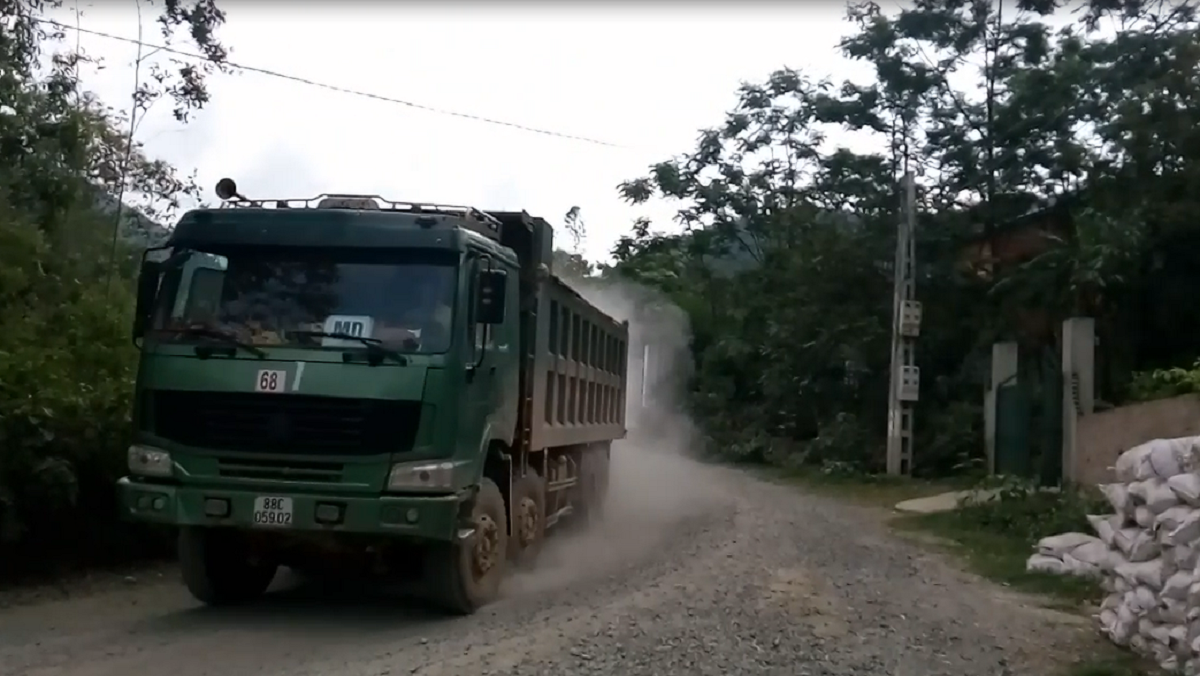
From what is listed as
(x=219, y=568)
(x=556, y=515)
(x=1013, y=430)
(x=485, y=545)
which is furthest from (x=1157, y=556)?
(x=1013, y=430)

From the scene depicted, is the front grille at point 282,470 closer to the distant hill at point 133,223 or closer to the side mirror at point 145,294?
the side mirror at point 145,294

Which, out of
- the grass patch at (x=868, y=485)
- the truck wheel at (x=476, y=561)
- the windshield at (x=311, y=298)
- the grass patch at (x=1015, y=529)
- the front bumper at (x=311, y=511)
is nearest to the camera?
the front bumper at (x=311, y=511)

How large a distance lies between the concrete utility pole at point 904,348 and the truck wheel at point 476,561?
15.1m

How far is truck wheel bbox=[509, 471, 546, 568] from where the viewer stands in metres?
10.4

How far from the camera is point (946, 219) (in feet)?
84.8

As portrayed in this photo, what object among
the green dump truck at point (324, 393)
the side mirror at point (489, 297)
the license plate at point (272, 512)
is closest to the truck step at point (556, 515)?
the green dump truck at point (324, 393)

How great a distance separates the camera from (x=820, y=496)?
838 inches

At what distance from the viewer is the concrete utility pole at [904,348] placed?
23359 millimetres

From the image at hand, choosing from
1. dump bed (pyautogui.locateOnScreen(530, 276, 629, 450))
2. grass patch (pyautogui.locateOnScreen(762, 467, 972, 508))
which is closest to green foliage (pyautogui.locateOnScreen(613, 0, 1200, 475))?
grass patch (pyautogui.locateOnScreen(762, 467, 972, 508))

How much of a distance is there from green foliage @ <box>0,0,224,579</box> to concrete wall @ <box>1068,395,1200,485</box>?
10330 millimetres

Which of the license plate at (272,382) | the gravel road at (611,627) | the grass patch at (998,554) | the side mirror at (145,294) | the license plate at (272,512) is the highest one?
the side mirror at (145,294)

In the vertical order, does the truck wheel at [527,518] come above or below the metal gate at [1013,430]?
below

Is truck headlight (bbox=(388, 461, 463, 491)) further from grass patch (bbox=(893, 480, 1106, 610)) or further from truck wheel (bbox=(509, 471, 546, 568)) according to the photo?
grass patch (bbox=(893, 480, 1106, 610))

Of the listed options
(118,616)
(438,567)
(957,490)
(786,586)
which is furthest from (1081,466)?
(118,616)
